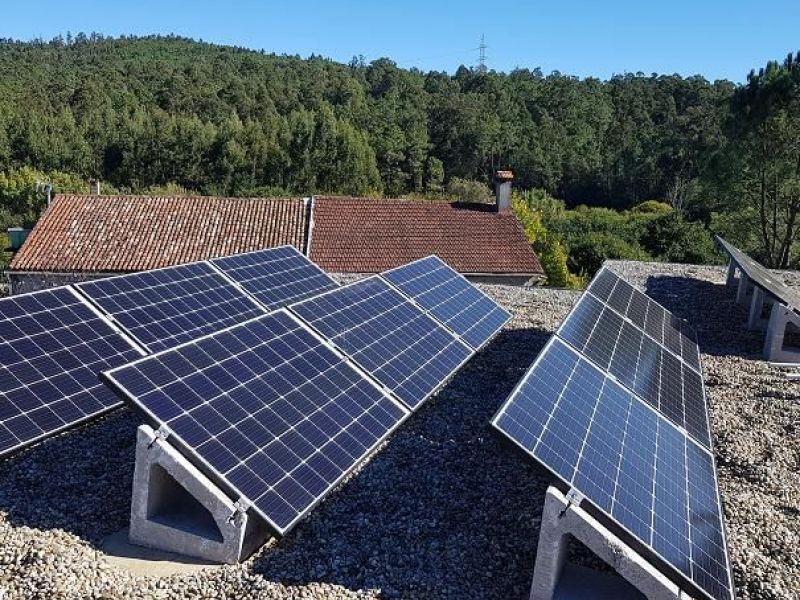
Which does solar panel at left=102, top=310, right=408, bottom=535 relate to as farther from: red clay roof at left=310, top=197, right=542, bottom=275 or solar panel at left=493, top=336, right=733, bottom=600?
red clay roof at left=310, top=197, right=542, bottom=275

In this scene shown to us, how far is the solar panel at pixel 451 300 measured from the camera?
48.3ft

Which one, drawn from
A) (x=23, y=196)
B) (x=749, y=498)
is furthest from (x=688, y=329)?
(x=23, y=196)

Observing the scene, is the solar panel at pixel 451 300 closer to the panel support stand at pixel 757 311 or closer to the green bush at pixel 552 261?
the panel support stand at pixel 757 311

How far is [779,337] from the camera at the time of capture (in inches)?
666

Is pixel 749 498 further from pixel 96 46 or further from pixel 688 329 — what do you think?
pixel 96 46

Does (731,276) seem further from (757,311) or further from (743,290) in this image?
(757,311)

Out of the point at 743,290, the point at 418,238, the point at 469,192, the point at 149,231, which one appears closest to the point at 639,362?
the point at 743,290

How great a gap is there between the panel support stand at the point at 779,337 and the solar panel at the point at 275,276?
1087 centimetres

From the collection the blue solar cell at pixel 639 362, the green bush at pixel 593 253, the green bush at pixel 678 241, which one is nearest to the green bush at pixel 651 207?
the green bush at pixel 678 241

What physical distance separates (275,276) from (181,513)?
842 cm

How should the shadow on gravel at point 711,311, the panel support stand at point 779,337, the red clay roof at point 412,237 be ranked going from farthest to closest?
the red clay roof at point 412,237, the shadow on gravel at point 711,311, the panel support stand at point 779,337

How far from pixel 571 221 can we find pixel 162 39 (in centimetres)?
17329

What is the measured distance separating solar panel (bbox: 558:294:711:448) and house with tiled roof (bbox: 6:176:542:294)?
37.9 feet

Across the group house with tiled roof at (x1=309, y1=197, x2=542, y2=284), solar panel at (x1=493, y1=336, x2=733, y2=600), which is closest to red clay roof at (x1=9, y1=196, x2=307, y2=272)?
house with tiled roof at (x1=309, y1=197, x2=542, y2=284)
